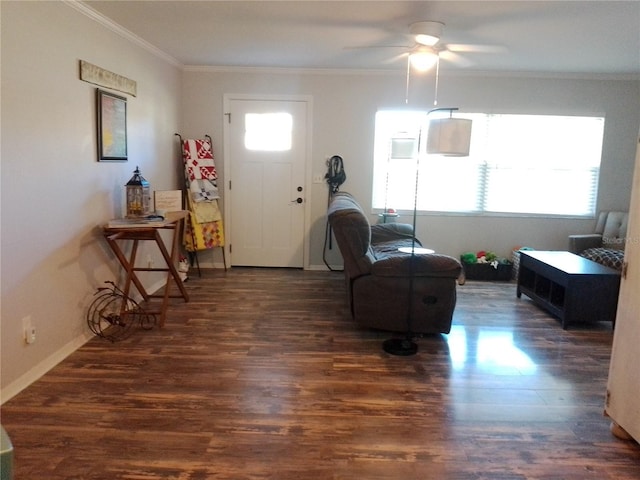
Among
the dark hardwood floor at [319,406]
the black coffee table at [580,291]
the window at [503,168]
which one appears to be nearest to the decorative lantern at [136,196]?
the dark hardwood floor at [319,406]

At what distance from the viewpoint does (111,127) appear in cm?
364

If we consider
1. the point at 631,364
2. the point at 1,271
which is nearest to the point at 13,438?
the point at 1,271

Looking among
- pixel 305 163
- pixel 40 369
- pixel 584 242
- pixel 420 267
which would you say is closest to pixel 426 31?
pixel 420 267

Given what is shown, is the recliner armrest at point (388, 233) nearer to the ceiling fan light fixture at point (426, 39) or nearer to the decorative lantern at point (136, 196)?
the ceiling fan light fixture at point (426, 39)

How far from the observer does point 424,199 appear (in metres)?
5.67

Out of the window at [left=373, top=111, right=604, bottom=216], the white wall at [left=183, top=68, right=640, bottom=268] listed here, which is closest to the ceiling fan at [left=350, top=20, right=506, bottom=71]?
the white wall at [left=183, top=68, right=640, bottom=268]

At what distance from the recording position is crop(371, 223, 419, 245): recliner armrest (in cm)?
489

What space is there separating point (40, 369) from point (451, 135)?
117 inches

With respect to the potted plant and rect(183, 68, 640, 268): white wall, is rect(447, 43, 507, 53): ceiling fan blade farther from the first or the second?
the potted plant

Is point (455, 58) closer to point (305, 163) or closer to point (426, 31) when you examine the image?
point (426, 31)

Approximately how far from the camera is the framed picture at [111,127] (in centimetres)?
347

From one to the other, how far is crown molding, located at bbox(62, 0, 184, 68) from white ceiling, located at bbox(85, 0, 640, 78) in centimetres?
4

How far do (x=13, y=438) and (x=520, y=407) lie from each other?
2605 millimetres

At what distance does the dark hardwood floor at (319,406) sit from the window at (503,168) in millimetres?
2087
